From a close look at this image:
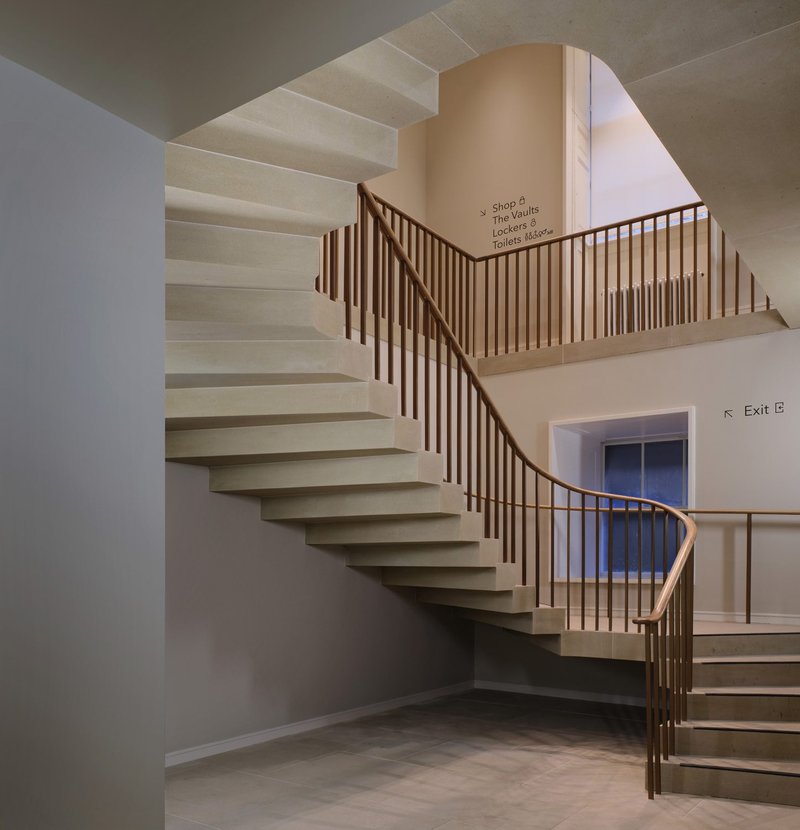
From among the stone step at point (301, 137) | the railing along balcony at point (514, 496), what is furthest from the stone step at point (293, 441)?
the stone step at point (301, 137)

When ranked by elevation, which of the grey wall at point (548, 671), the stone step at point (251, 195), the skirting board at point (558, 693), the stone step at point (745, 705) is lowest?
the skirting board at point (558, 693)

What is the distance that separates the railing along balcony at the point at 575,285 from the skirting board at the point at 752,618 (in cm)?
277

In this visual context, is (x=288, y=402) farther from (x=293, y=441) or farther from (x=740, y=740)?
(x=740, y=740)

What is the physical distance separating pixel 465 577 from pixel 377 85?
3.85 metres

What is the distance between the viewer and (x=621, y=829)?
14.9ft

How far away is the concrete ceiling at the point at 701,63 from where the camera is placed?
11.5ft

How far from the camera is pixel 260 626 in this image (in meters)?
6.77

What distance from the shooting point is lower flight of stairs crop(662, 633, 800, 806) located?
4887mm

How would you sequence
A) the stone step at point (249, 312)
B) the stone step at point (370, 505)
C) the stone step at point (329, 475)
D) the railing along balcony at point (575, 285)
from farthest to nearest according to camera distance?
the railing along balcony at point (575, 285), the stone step at point (370, 505), the stone step at point (329, 475), the stone step at point (249, 312)

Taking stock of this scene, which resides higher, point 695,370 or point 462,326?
point 462,326

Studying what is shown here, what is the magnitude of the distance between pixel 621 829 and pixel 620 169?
8153 millimetres

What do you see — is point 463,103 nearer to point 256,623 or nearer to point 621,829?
point 256,623

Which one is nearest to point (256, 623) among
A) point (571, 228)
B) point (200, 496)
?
point (200, 496)

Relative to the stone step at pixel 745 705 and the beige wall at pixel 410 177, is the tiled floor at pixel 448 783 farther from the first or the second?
the beige wall at pixel 410 177
